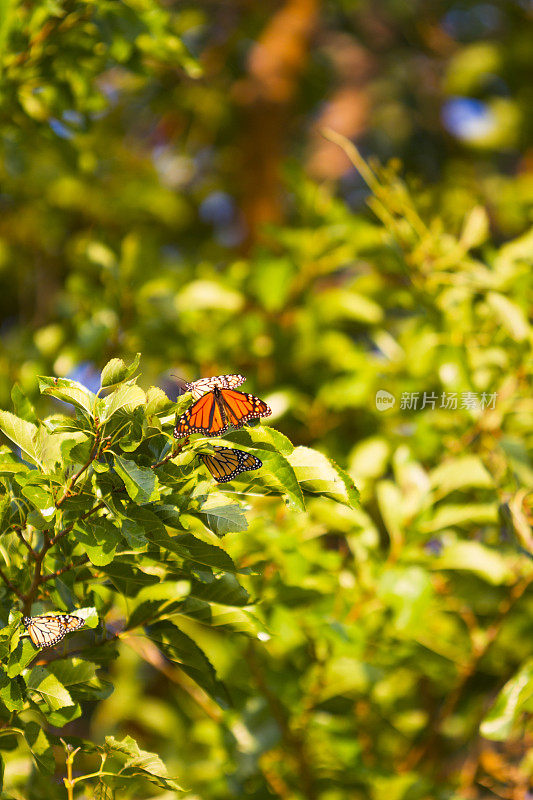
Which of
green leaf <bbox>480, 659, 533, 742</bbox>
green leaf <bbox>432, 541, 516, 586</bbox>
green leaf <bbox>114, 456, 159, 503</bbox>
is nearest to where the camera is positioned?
green leaf <bbox>114, 456, 159, 503</bbox>

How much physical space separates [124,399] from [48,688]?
0.24 m

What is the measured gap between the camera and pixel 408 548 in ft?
3.46

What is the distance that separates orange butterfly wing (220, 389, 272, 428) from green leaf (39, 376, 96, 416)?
100 mm

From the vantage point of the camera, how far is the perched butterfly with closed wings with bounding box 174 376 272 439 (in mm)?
524

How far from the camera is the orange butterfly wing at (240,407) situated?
21.5 inches

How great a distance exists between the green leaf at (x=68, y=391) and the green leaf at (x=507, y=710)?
560 millimetres

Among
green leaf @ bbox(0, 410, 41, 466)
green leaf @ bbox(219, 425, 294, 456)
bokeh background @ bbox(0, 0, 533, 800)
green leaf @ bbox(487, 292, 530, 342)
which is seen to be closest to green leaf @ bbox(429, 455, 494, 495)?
bokeh background @ bbox(0, 0, 533, 800)

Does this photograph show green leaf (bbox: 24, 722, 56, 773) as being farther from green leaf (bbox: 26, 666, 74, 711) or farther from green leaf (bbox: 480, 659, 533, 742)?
green leaf (bbox: 480, 659, 533, 742)

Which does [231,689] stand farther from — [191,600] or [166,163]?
[166,163]

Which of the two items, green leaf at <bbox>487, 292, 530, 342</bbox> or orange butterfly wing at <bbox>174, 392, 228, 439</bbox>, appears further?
green leaf at <bbox>487, 292, 530, 342</bbox>

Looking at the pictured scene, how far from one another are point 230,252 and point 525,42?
1685mm

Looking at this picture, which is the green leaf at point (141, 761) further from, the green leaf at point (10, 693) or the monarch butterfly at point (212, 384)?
the monarch butterfly at point (212, 384)

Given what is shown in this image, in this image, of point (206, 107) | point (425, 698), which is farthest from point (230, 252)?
point (425, 698)

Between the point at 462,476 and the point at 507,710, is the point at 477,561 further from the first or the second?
the point at 507,710
